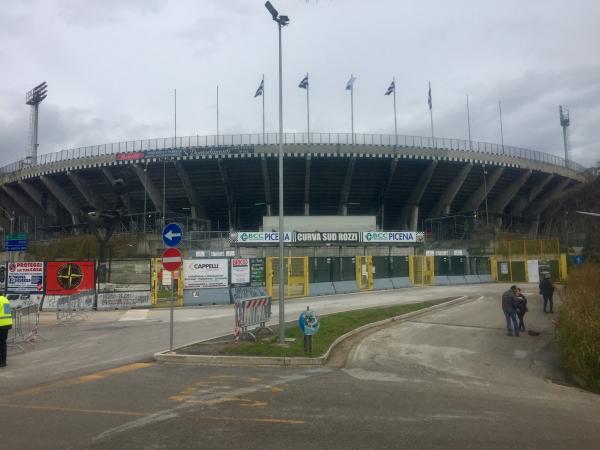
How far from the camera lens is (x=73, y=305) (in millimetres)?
21250

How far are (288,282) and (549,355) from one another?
Answer: 50.8ft

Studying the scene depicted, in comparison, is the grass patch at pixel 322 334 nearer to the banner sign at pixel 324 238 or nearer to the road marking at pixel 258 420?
the road marking at pixel 258 420

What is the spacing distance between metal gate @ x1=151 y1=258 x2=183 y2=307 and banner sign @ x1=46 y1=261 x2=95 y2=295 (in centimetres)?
333

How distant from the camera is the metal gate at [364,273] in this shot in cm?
2869

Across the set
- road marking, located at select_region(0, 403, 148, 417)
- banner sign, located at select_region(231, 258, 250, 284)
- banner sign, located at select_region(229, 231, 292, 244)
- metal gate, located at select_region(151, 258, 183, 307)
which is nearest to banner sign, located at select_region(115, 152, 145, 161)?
banner sign, located at select_region(229, 231, 292, 244)

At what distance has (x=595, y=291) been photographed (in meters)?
11.1

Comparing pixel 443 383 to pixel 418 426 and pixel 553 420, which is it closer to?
pixel 553 420

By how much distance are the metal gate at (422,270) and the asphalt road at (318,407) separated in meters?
20.5

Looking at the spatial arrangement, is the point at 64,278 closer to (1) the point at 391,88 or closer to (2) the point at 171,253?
(2) the point at 171,253

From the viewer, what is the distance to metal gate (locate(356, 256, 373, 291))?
28688mm

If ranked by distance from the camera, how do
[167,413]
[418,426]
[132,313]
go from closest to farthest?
[418,426], [167,413], [132,313]

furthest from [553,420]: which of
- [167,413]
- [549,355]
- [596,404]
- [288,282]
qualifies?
[288,282]

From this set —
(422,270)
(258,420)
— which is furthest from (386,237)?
(258,420)

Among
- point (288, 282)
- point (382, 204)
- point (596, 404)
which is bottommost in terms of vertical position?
point (596, 404)
